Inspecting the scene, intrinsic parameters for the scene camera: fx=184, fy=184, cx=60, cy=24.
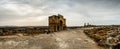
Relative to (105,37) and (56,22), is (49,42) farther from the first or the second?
(56,22)

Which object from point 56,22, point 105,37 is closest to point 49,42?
point 105,37

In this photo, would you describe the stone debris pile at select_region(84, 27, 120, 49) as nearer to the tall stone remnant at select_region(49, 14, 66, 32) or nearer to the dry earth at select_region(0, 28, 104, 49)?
the dry earth at select_region(0, 28, 104, 49)

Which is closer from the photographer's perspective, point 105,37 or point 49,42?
point 49,42

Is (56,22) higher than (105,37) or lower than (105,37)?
higher

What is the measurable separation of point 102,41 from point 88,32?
340 cm

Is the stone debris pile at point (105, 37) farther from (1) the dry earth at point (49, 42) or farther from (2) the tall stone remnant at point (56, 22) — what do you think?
(2) the tall stone remnant at point (56, 22)

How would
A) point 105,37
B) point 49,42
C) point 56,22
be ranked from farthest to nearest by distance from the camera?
1. point 56,22
2. point 105,37
3. point 49,42

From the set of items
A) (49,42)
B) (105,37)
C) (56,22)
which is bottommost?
(49,42)

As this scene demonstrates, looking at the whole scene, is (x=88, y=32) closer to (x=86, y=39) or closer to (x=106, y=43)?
(x=86, y=39)

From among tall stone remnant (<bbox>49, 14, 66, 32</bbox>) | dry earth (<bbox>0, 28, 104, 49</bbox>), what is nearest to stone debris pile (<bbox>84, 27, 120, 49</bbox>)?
dry earth (<bbox>0, 28, 104, 49</bbox>)

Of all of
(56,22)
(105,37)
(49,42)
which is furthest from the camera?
(56,22)

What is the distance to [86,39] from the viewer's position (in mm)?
18391

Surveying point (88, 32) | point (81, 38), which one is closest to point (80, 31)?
point (88, 32)

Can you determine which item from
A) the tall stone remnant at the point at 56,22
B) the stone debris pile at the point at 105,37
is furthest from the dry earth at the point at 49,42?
the tall stone remnant at the point at 56,22
